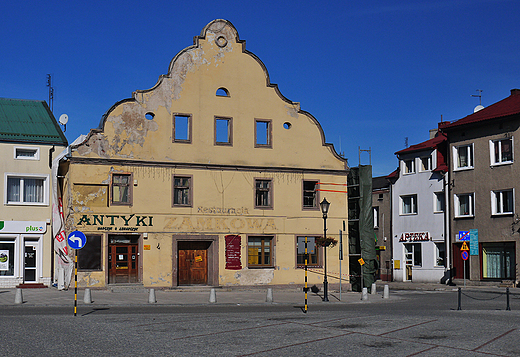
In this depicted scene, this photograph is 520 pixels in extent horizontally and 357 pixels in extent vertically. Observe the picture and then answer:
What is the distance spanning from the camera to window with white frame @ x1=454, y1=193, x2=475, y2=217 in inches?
1666

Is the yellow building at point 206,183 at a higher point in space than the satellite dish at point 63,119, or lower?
lower

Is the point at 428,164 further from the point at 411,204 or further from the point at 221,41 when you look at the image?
the point at 221,41

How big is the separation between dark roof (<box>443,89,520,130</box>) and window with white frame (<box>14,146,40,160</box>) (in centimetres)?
2568

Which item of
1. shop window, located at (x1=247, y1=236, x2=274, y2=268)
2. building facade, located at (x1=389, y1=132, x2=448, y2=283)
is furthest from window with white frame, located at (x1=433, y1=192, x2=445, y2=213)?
shop window, located at (x1=247, y1=236, x2=274, y2=268)

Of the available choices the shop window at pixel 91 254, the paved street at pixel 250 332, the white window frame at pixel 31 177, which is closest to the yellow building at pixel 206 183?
the shop window at pixel 91 254

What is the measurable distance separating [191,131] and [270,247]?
7.19 metres

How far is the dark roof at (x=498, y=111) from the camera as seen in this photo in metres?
39.8

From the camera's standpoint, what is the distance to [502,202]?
40250mm

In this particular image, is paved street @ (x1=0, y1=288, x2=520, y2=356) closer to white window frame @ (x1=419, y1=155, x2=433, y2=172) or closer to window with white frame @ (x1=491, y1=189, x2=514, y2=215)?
window with white frame @ (x1=491, y1=189, x2=514, y2=215)

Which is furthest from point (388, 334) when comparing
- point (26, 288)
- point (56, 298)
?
point (26, 288)

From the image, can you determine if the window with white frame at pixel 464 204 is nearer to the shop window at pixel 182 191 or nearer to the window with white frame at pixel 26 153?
the shop window at pixel 182 191

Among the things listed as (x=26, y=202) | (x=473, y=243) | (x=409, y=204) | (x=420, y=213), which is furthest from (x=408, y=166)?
(x=26, y=202)

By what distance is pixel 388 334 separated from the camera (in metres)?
14.9

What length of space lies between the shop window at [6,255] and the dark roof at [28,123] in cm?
538
